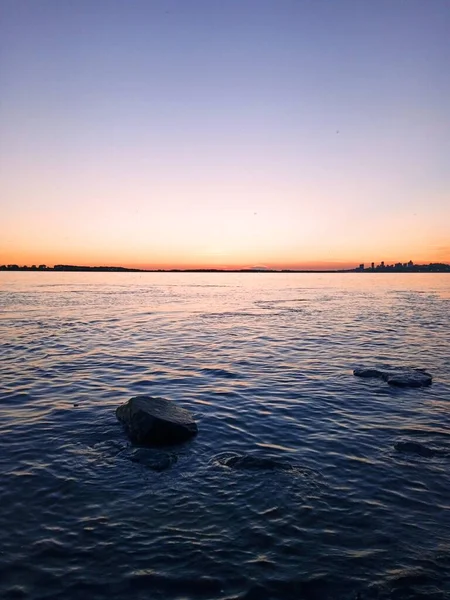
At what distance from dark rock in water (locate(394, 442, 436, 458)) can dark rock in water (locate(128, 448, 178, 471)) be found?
19.2 ft

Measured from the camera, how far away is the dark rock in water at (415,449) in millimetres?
10445

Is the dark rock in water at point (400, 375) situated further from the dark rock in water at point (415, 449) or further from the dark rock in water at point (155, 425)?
the dark rock in water at point (155, 425)

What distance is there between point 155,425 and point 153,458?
1.08 metres

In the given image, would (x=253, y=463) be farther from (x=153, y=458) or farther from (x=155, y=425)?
(x=155, y=425)

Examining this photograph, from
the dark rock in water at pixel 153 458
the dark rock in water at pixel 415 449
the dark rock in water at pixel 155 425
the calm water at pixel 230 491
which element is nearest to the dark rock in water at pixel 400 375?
the calm water at pixel 230 491

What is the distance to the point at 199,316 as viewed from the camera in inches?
1791

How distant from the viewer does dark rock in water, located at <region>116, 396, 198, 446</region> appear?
36.0 ft

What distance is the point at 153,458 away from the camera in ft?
33.0

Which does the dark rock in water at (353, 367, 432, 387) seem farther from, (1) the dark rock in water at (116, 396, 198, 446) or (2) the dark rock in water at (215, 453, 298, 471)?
(1) the dark rock in water at (116, 396, 198, 446)

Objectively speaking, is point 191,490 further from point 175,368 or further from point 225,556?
point 175,368

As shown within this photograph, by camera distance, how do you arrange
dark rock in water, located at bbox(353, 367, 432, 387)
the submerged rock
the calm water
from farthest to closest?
dark rock in water, located at bbox(353, 367, 432, 387) < the submerged rock < the calm water

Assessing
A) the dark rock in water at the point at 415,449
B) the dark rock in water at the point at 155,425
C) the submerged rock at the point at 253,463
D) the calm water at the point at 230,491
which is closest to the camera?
the calm water at the point at 230,491

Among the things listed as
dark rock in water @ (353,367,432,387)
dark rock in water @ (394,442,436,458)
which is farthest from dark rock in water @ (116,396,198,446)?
dark rock in water @ (353,367,432,387)

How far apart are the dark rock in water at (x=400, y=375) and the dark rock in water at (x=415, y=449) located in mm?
6474
